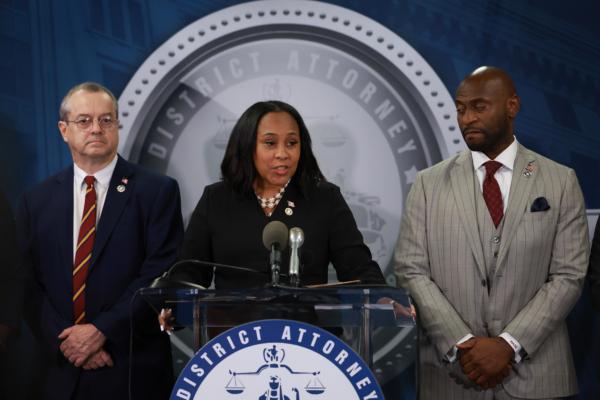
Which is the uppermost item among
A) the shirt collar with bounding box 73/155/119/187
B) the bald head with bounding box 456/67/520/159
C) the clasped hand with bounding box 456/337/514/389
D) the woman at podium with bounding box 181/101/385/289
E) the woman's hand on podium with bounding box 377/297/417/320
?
the bald head with bounding box 456/67/520/159

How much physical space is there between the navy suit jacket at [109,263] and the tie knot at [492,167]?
1.19 m

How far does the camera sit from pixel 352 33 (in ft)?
14.2

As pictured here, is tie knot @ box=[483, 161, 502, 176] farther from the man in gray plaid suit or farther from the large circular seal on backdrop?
the large circular seal on backdrop

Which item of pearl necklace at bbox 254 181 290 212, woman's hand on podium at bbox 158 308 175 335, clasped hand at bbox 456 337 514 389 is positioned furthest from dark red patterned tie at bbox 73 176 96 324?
clasped hand at bbox 456 337 514 389

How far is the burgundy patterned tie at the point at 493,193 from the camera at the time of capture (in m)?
3.32

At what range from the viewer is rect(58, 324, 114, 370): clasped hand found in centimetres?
335

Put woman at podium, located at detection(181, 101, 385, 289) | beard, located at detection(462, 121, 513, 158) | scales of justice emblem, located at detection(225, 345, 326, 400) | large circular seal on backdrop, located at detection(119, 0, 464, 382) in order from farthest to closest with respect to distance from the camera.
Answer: large circular seal on backdrop, located at detection(119, 0, 464, 382), beard, located at detection(462, 121, 513, 158), woman at podium, located at detection(181, 101, 385, 289), scales of justice emblem, located at detection(225, 345, 326, 400)

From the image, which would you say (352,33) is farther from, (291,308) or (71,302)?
(291,308)

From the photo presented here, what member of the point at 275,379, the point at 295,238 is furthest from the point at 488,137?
the point at 275,379

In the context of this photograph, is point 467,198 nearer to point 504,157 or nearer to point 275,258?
point 504,157

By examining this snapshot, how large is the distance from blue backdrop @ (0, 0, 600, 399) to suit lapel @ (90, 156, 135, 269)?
0.82 meters

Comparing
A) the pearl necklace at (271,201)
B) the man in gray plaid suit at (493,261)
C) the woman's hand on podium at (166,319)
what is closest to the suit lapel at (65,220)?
the pearl necklace at (271,201)

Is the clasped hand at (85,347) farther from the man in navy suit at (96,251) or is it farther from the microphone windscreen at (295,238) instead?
the microphone windscreen at (295,238)

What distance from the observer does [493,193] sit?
3.36 m
